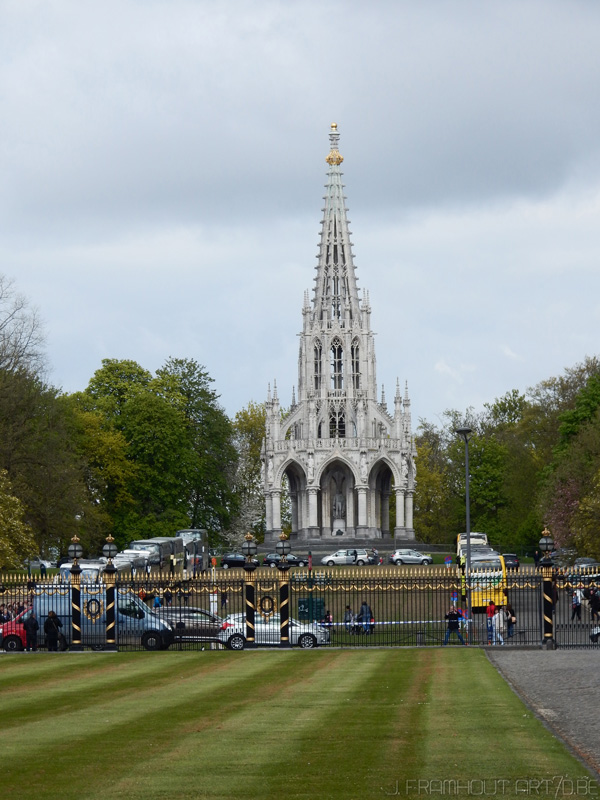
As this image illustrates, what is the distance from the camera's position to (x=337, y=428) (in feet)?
352

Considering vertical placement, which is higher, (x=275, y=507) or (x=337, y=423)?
(x=337, y=423)

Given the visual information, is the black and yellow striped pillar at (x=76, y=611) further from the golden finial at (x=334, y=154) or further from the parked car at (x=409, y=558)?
the golden finial at (x=334, y=154)

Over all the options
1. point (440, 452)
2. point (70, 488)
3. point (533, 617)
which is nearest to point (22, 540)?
point (70, 488)

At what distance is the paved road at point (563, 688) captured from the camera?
60.0 ft

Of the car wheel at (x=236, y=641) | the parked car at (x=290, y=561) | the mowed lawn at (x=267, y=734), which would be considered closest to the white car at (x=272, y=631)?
the car wheel at (x=236, y=641)

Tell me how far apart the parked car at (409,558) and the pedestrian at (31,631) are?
49.2m

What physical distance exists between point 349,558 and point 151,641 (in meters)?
49.4

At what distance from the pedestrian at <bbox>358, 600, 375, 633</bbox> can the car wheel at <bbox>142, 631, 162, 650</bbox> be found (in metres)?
6.22

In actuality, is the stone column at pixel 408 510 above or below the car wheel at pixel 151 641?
above

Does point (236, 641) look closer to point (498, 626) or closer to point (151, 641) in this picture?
point (151, 641)

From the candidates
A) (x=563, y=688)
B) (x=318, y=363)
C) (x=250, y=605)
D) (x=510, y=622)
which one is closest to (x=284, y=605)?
(x=250, y=605)

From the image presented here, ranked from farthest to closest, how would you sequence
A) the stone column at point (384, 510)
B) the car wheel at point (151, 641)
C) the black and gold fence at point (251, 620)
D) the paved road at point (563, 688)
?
1. the stone column at point (384, 510)
2. the black and gold fence at point (251, 620)
3. the car wheel at point (151, 641)
4. the paved road at point (563, 688)

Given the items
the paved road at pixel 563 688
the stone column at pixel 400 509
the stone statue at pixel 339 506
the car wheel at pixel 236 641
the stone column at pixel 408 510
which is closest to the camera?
the paved road at pixel 563 688

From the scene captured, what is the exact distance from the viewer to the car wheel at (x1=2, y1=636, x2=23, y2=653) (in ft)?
129
